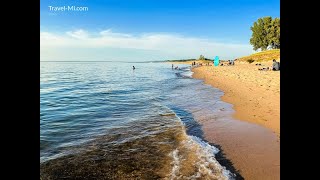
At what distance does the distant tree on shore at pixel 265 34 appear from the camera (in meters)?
85.6

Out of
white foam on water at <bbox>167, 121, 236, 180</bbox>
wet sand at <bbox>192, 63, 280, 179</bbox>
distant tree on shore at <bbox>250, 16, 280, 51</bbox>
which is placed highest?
distant tree on shore at <bbox>250, 16, 280, 51</bbox>

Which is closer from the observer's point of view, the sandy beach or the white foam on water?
the white foam on water

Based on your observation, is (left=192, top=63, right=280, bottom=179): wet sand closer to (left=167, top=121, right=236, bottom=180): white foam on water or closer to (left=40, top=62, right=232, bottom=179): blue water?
(left=167, top=121, right=236, bottom=180): white foam on water

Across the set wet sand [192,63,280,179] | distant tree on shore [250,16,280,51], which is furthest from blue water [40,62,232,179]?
distant tree on shore [250,16,280,51]

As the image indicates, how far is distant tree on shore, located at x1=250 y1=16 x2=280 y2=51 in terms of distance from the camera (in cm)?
8556

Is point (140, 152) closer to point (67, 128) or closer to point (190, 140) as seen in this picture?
point (190, 140)

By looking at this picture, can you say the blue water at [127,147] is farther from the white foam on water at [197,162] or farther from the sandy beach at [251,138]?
the sandy beach at [251,138]

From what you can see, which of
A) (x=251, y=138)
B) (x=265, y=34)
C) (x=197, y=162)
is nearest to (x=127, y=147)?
(x=197, y=162)

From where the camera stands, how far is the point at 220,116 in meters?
11.8

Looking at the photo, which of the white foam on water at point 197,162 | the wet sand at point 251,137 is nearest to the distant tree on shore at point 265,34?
the wet sand at point 251,137

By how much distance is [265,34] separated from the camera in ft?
296

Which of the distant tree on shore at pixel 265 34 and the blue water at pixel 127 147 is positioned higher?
the distant tree on shore at pixel 265 34
